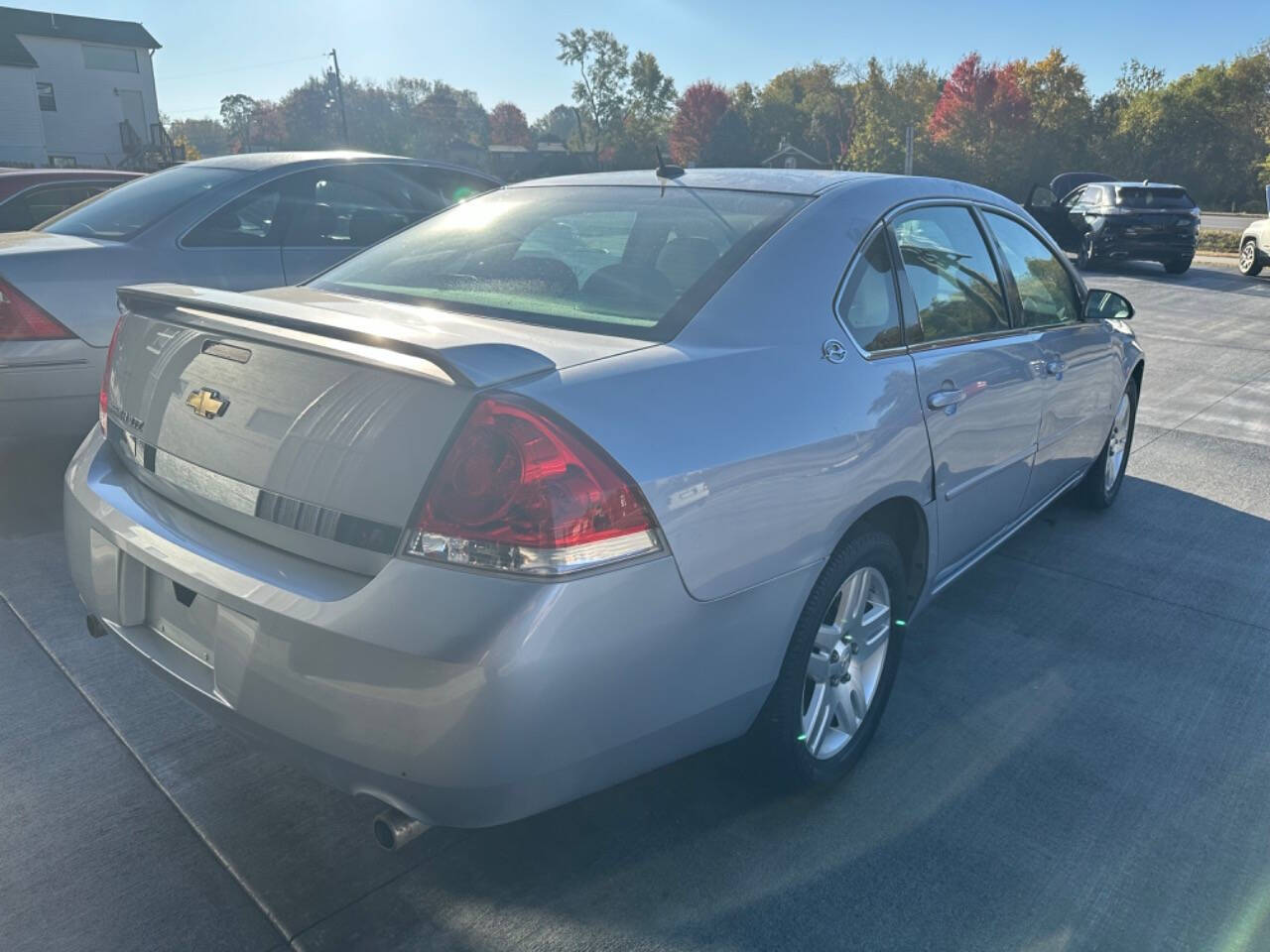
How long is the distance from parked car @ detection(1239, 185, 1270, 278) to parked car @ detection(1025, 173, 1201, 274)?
1056 mm

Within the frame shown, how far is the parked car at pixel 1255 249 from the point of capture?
16487mm

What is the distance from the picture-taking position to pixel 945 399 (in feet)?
9.59

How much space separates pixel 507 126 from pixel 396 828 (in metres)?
122


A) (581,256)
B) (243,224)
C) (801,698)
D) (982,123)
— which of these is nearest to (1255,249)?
(243,224)

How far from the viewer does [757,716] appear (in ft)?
7.89

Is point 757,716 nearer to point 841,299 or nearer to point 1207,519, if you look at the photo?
point 841,299

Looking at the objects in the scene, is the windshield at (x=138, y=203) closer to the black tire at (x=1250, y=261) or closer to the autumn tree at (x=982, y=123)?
the black tire at (x=1250, y=261)

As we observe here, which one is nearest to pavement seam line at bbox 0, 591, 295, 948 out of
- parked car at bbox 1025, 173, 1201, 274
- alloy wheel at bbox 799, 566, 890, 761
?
alloy wheel at bbox 799, 566, 890, 761

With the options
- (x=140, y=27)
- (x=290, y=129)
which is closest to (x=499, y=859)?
(x=140, y=27)

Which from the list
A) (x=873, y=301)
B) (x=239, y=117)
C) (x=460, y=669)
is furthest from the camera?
(x=239, y=117)

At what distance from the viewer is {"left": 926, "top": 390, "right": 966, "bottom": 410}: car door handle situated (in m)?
2.86

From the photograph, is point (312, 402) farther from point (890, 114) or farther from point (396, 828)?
point (890, 114)

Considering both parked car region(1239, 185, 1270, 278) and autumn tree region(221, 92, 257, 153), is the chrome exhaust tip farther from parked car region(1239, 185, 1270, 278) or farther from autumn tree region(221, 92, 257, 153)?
autumn tree region(221, 92, 257, 153)

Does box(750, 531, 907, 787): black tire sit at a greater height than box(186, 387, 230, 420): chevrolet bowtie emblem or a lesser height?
lesser
